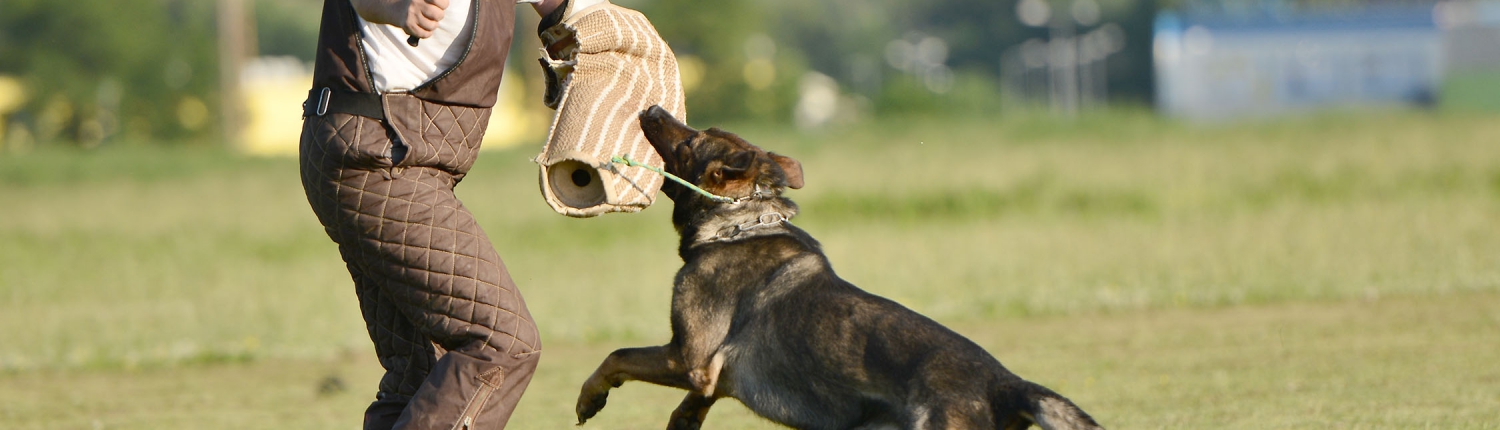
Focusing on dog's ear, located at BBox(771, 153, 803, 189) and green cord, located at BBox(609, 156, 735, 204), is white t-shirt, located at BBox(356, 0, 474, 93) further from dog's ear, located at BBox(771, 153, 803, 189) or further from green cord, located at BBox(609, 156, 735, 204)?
dog's ear, located at BBox(771, 153, 803, 189)

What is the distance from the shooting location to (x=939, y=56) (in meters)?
91.6

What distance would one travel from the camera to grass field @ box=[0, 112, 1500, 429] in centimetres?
669

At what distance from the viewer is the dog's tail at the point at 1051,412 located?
147 inches

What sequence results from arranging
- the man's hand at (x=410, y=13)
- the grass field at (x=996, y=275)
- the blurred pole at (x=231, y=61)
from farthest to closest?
the blurred pole at (x=231, y=61) < the grass field at (x=996, y=275) < the man's hand at (x=410, y=13)

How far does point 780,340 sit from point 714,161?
762 millimetres

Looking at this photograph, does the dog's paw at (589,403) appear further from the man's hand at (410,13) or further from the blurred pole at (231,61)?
the blurred pole at (231,61)

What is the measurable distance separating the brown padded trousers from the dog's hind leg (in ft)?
2.28

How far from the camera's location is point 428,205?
4004 mm

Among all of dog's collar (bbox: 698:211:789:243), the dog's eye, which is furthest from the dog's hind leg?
the dog's eye

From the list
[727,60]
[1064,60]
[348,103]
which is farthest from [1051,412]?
[1064,60]

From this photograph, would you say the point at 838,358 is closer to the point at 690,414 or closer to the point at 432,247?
the point at 690,414

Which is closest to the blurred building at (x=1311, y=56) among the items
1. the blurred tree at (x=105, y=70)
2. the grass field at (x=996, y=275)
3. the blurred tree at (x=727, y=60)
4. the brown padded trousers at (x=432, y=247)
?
the blurred tree at (x=727, y=60)

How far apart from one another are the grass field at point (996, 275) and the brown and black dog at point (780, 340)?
4.41ft

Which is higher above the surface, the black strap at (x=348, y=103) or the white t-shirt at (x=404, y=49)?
the white t-shirt at (x=404, y=49)
